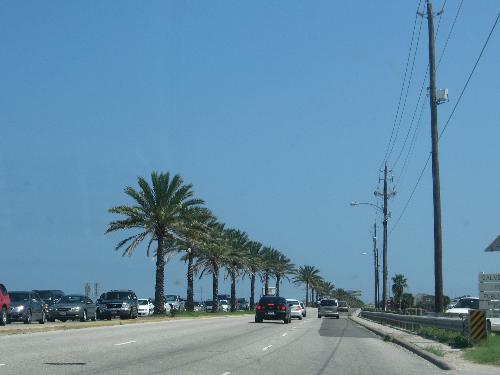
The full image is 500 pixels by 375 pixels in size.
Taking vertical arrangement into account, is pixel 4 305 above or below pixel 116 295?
below

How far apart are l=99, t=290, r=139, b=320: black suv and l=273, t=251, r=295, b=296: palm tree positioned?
193ft

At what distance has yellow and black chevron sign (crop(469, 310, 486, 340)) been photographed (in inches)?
971

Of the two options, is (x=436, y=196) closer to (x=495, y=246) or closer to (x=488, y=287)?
→ (x=488, y=287)

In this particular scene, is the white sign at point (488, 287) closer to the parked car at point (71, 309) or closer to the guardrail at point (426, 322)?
the guardrail at point (426, 322)

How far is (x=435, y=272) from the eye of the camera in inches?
1371

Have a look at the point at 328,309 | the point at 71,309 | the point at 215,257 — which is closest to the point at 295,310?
the point at 328,309

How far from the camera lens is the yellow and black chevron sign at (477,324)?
24.7 m

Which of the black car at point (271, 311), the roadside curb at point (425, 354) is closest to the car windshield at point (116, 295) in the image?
the black car at point (271, 311)

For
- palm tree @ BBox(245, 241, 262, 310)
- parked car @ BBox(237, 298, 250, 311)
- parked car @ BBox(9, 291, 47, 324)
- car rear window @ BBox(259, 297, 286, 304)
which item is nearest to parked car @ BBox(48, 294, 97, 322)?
parked car @ BBox(9, 291, 47, 324)

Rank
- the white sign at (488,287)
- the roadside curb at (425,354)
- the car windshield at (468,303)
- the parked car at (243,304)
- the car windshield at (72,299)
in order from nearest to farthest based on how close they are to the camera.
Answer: the roadside curb at (425,354) < the white sign at (488,287) < the car windshield at (468,303) < the car windshield at (72,299) < the parked car at (243,304)

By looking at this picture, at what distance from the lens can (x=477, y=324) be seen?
24750 mm

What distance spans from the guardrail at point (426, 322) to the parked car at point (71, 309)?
17.8 meters

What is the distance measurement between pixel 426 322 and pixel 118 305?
78.4 ft

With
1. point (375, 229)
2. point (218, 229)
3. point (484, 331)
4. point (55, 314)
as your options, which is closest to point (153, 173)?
point (55, 314)
